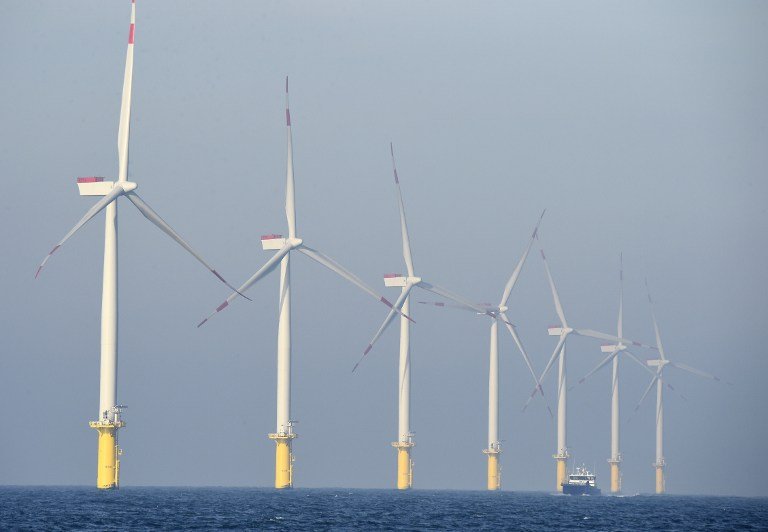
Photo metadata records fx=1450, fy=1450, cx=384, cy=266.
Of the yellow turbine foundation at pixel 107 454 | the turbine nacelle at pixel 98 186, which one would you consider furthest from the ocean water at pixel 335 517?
the turbine nacelle at pixel 98 186

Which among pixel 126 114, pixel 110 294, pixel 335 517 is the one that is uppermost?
pixel 126 114

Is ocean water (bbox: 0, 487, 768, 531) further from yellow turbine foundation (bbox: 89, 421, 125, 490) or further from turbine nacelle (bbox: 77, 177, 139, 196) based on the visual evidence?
turbine nacelle (bbox: 77, 177, 139, 196)

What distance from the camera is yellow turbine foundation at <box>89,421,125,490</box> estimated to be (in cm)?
16388

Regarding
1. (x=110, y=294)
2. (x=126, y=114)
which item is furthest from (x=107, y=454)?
(x=126, y=114)

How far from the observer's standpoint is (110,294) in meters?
163

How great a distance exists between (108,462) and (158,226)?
2787 centimetres

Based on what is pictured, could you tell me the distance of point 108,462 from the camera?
167125mm

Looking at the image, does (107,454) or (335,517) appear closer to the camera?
(335,517)

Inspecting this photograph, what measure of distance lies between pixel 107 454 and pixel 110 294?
1895cm

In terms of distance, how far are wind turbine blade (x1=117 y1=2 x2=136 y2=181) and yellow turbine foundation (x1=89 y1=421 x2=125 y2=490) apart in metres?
29.7

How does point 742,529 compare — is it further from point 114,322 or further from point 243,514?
point 114,322

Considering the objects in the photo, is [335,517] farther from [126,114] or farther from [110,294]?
[126,114]

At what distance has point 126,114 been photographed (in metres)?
176

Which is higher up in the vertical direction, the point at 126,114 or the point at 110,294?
the point at 126,114
